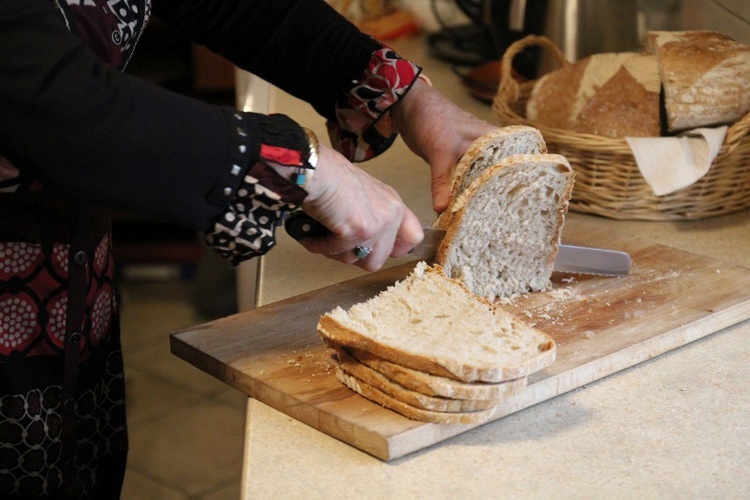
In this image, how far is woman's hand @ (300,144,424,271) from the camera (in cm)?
114

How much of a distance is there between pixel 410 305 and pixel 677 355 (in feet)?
1.36

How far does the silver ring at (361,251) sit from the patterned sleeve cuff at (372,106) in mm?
433

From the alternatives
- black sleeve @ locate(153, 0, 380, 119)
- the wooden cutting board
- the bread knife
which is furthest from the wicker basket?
black sleeve @ locate(153, 0, 380, 119)

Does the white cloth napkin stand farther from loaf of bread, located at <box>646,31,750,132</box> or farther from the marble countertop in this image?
the marble countertop

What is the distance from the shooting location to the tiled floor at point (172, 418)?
2.98m

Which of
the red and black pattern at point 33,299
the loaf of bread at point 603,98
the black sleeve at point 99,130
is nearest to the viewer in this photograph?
the black sleeve at point 99,130

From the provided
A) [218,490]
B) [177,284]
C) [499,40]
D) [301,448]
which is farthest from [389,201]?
[177,284]

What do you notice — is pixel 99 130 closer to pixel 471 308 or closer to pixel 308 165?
pixel 308 165

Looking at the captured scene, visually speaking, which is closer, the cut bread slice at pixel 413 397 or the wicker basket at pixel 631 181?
the cut bread slice at pixel 413 397

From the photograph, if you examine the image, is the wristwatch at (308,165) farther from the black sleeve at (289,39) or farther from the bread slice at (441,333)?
the black sleeve at (289,39)

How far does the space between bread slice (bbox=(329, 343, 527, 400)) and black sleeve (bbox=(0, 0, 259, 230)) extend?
0.30m

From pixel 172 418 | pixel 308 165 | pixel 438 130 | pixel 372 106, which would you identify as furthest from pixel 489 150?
pixel 172 418

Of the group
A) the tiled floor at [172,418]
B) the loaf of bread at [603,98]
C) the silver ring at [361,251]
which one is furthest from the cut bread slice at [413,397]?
the tiled floor at [172,418]

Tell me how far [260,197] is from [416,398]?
307 mm
